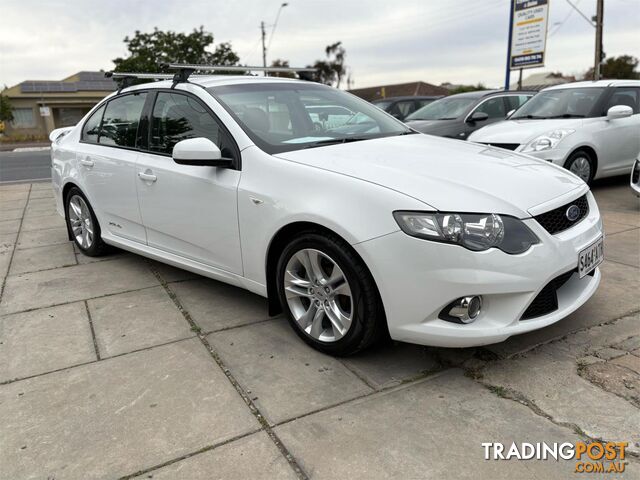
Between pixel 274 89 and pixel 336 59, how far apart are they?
240ft

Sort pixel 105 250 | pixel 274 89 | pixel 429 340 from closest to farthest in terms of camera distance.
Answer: pixel 429 340, pixel 274 89, pixel 105 250

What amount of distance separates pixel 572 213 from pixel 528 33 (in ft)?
57.3

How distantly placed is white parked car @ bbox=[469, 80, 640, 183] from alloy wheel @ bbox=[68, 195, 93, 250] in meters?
5.13

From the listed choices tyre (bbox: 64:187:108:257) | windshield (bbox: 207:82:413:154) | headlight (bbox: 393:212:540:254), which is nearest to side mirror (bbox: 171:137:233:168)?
windshield (bbox: 207:82:413:154)

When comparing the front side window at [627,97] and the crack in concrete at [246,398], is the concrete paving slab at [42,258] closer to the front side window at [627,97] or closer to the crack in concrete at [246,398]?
the crack in concrete at [246,398]

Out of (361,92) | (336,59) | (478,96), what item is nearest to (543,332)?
(478,96)

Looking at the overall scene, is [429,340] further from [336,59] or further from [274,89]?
[336,59]

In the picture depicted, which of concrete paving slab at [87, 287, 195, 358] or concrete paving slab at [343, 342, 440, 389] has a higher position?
concrete paving slab at [343, 342, 440, 389]

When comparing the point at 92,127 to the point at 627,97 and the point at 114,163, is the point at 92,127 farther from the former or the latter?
the point at 627,97

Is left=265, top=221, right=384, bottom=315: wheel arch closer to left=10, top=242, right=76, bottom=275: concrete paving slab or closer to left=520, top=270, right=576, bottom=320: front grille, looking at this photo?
left=520, top=270, right=576, bottom=320: front grille

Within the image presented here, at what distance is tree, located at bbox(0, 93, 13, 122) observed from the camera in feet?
145

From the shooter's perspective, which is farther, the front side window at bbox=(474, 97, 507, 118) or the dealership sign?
the dealership sign

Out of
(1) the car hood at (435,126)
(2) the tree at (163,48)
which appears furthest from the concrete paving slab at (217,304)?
(2) the tree at (163,48)

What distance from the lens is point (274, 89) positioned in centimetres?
396
